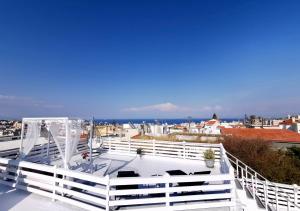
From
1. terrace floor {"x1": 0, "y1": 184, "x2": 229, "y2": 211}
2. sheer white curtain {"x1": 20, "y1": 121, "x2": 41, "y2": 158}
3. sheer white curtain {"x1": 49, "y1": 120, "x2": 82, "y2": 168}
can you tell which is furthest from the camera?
sheer white curtain {"x1": 20, "y1": 121, "x2": 41, "y2": 158}

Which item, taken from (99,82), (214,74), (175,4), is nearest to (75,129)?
(175,4)

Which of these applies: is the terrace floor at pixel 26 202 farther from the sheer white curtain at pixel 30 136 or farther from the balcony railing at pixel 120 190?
the sheer white curtain at pixel 30 136

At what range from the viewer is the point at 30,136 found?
6637 millimetres

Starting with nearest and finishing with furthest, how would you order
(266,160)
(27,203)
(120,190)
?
(120,190)
(27,203)
(266,160)

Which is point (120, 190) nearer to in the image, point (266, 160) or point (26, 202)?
point (26, 202)

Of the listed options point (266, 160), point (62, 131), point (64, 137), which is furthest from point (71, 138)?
point (266, 160)

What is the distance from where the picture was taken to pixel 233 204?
4.13m

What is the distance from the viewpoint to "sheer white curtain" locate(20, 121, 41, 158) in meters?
6.53

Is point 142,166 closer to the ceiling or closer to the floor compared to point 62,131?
closer to the floor

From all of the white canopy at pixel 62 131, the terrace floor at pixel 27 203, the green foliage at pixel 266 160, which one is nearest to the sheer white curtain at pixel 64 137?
the white canopy at pixel 62 131

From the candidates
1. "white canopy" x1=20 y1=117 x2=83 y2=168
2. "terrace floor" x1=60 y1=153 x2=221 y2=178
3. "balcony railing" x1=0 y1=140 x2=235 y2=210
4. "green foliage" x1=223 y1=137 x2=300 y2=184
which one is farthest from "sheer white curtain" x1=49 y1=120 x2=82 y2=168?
"green foliage" x1=223 y1=137 x2=300 y2=184

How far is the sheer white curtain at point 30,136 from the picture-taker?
21.4ft

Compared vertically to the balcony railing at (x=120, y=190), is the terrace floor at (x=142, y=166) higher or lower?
lower

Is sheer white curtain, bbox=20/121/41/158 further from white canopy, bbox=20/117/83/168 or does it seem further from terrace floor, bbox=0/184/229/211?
terrace floor, bbox=0/184/229/211
